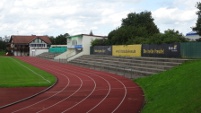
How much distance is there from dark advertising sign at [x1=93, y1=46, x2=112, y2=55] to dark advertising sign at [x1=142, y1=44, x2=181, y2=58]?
13.1 meters

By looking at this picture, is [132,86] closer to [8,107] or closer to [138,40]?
[8,107]

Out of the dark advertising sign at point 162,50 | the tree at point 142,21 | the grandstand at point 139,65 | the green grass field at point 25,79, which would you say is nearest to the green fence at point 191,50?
the dark advertising sign at point 162,50

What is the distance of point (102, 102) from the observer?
16.9 m

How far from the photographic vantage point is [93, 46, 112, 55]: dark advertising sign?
5033cm

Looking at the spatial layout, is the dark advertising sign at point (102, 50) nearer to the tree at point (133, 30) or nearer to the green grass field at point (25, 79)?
the tree at point (133, 30)

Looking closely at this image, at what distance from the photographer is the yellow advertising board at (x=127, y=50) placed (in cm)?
3950

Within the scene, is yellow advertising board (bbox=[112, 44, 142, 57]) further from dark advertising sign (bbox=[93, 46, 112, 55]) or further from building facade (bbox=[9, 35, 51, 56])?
building facade (bbox=[9, 35, 51, 56])

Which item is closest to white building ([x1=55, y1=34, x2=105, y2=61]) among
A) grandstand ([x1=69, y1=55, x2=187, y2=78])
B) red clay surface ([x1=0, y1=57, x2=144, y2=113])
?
grandstand ([x1=69, y1=55, x2=187, y2=78])

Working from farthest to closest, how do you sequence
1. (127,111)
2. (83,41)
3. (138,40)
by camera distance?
(83,41), (138,40), (127,111)

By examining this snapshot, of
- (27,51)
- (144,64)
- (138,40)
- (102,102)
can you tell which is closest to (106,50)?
(138,40)

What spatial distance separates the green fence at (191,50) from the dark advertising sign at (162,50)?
2.76ft

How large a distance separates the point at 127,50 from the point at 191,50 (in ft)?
50.1

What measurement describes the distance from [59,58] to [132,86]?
46.4 m

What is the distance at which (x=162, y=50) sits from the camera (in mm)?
33219
